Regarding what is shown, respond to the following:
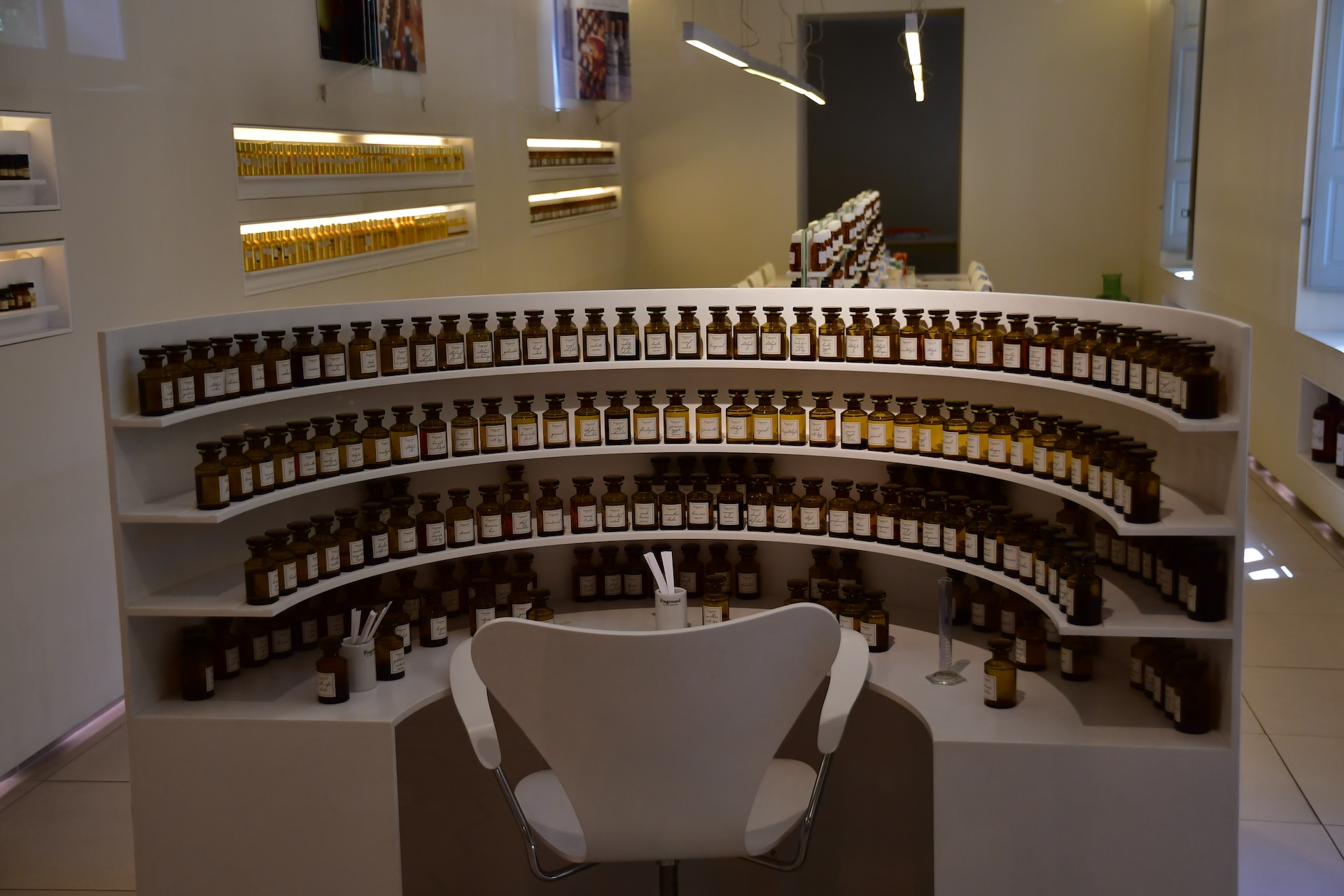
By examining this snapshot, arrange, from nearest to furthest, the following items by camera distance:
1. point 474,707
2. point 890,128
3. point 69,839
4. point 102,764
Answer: point 474,707, point 69,839, point 102,764, point 890,128

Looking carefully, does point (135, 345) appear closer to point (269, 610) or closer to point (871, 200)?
point (269, 610)

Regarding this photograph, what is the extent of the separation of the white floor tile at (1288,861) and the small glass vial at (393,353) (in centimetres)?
258

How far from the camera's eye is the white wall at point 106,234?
156 inches

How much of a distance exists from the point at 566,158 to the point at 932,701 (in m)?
7.63

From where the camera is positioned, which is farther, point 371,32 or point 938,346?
point 371,32

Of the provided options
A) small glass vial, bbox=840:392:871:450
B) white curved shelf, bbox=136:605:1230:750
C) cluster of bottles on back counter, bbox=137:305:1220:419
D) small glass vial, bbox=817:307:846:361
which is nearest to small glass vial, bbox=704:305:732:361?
cluster of bottles on back counter, bbox=137:305:1220:419

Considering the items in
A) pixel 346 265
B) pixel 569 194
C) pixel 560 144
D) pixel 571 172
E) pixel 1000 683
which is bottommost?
pixel 1000 683

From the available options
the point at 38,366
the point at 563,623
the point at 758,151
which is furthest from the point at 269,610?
the point at 758,151

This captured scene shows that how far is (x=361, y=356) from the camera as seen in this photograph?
322 centimetres

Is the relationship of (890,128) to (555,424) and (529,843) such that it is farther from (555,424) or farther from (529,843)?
(529,843)

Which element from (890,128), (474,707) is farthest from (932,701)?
(890,128)

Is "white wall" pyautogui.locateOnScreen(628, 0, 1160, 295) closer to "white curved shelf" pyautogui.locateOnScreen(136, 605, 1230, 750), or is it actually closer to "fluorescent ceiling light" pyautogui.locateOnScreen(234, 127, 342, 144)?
"fluorescent ceiling light" pyautogui.locateOnScreen(234, 127, 342, 144)

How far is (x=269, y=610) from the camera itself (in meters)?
2.89

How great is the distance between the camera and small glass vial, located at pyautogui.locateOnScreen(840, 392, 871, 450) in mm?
3299
